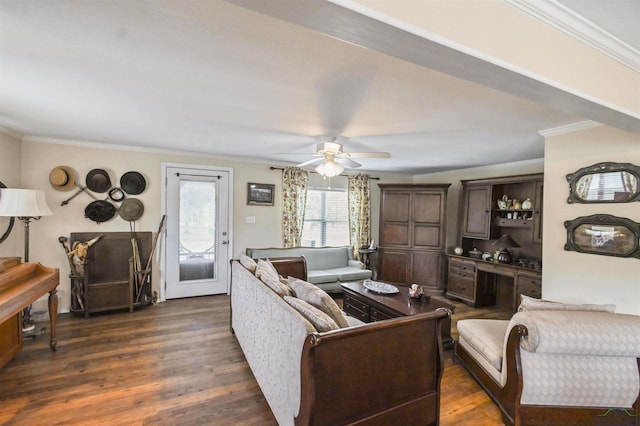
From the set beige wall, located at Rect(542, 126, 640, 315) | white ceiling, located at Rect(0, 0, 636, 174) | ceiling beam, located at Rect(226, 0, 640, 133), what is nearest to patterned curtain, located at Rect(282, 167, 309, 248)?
white ceiling, located at Rect(0, 0, 636, 174)

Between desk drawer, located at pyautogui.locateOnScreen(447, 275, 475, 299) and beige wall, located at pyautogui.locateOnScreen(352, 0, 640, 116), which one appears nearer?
beige wall, located at pyautogui.locateOnScreen(352, 0, 640, 116)

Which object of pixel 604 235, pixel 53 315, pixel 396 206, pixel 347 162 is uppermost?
pixel 347 162

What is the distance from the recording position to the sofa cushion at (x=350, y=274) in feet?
16.1

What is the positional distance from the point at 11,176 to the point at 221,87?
131 inches

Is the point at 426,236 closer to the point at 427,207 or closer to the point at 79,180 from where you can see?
the point at 427,207

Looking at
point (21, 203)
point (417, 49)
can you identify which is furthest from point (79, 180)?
point (417, 49)

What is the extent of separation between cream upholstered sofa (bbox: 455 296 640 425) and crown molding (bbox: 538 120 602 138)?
1672 mm

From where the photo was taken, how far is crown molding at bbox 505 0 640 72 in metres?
1.27

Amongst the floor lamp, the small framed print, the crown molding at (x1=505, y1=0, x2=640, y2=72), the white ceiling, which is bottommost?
the floor lamp

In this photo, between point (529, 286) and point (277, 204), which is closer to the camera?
point (529, 286)

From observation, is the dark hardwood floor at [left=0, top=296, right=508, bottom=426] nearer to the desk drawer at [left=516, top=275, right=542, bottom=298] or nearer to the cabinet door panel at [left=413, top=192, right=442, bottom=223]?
the desk drawer at [left=516, top=275, right=542, bottom=298]

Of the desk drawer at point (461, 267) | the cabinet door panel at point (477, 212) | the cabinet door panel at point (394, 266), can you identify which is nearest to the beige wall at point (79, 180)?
the cabinet door panel at point (394, 266)

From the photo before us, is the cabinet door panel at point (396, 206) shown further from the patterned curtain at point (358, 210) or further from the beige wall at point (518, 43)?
the beige wall at point (518, 43)

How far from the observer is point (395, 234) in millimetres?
5656
